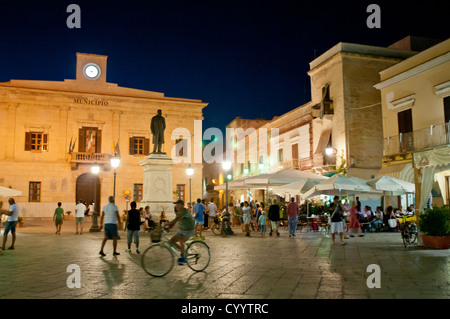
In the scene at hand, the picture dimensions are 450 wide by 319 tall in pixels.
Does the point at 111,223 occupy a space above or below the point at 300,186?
below

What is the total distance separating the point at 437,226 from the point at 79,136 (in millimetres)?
28647

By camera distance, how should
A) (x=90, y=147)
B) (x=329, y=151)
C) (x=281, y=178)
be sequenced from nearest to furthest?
(x=281, y=178) → (x=329, y=151) → (x=90, y=147)

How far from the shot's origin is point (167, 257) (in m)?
7.33

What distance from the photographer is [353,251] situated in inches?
438

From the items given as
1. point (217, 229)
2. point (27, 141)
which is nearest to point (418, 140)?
point (217, 229)

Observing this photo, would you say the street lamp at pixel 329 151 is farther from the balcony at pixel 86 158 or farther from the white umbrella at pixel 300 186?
the balcony at pixel 86 158

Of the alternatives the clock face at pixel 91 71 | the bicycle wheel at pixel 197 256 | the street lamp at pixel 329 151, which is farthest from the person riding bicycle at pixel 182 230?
the clock face at pixel 91 71

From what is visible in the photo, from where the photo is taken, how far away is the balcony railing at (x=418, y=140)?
18266mm

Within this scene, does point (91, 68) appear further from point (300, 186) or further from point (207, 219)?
point (300, 186)

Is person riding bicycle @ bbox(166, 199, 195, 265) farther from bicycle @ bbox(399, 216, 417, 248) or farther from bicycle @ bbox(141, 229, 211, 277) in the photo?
bicycle @ bbox(399, 216, 417, 248)

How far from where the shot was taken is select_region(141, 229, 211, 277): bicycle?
7160 millimetres

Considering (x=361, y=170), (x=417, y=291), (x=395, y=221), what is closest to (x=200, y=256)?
(x=417, y=291)

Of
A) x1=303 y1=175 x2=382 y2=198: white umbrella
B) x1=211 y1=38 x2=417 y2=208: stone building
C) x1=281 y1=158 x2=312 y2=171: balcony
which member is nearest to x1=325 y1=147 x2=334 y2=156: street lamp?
x1=211 y1=38 x2=417 y2=208: stone building
